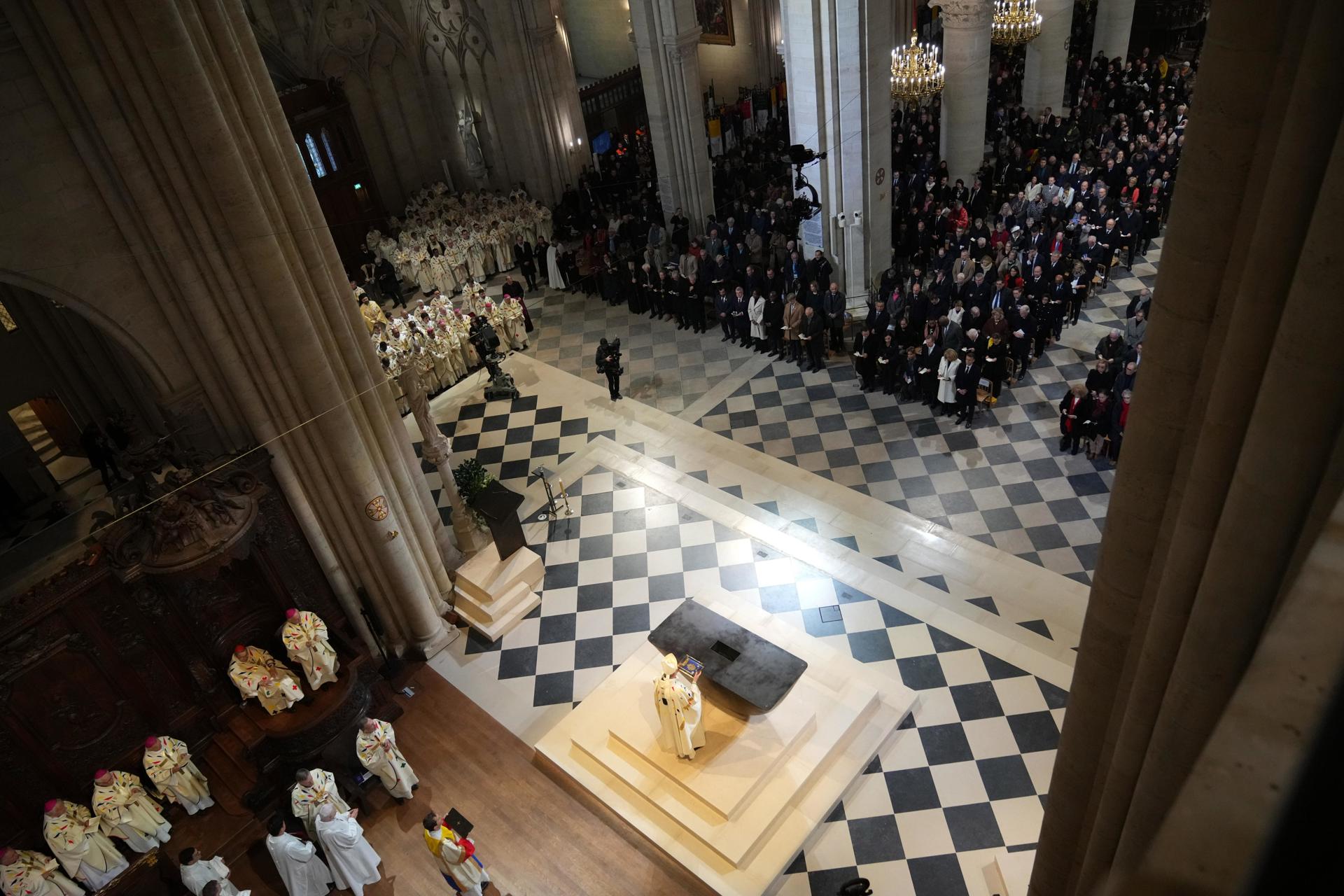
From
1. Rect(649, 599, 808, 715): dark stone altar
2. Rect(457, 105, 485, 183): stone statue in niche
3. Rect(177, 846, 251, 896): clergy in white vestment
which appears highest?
Rect(457, 105, 485, 183): stone statue in niche

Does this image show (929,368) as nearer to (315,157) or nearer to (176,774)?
(176,774)

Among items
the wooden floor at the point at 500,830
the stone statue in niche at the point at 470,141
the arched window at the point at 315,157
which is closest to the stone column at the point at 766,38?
the stone statue in niche at the point at 470,141

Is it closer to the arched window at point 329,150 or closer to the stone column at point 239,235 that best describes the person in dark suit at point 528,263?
the arched window at point 329,150

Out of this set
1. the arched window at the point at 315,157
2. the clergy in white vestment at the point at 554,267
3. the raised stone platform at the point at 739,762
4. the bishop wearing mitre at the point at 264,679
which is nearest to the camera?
the raised stone platform at the point at 739,762

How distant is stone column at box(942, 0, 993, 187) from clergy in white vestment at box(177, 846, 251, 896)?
16742 mm

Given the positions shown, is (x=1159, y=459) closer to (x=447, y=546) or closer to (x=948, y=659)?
(x=948, y=659)

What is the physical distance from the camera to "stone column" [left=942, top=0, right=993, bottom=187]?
55.5 ft

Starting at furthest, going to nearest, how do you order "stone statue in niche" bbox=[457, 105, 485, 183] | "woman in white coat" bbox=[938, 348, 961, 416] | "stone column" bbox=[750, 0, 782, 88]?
"stone column" bbox=[750, 0, 782, 88] → "stone statue in niche" bbox=[457, 105, 485, 183] → "woman in white coat" bbox=[938, 348, 961, 416]

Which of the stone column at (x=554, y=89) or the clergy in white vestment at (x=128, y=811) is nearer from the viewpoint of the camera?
the clergy in white vestment at (x=128, y=811)

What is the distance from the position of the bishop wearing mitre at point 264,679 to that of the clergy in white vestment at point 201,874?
1.45 m

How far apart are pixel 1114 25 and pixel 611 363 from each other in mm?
15832

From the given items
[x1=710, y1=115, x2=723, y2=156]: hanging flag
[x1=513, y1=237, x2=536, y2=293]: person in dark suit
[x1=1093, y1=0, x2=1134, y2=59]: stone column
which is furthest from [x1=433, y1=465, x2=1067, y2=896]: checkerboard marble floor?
[x1=1093, y1=0, x2=1134, y2=59]: stone column

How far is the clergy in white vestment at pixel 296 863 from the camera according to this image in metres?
8.27

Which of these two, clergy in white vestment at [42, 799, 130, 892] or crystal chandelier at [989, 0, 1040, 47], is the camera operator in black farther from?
crystal chandelier at [989, 0, 1040, 47]
